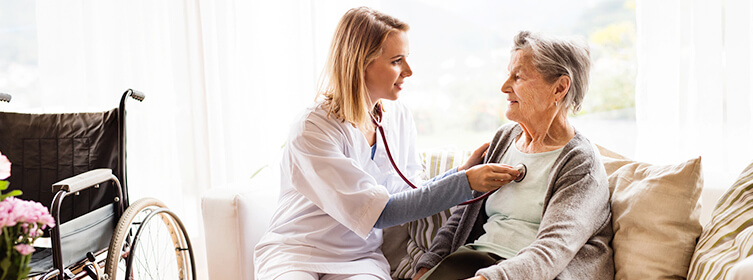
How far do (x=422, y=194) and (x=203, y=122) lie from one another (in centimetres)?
164

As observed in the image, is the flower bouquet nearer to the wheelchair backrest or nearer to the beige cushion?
the wheelchair backrest

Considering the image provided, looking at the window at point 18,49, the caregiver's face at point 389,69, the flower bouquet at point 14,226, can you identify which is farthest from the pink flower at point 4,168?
the window at point 18,49

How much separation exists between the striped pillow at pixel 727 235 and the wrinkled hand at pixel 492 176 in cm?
47

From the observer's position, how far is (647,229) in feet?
5.07

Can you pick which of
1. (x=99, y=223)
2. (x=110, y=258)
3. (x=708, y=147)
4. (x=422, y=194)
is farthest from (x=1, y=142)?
(x=708, y=147)

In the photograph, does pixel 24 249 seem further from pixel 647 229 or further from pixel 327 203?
pixel 647 229

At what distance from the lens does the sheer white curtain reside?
223 centimetres

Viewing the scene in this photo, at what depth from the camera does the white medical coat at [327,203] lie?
1.65m

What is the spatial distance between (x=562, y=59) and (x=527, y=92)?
123mm

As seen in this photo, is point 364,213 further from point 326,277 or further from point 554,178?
point 554,178

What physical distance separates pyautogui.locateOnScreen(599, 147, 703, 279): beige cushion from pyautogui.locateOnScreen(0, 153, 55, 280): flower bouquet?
1.30 meters

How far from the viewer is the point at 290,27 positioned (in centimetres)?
280

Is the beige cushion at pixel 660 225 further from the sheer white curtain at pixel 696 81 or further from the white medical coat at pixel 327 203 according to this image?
the sheer white curtain at pixel 696 81

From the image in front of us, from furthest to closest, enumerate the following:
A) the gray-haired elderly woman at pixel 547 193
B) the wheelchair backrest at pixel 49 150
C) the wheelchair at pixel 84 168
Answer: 1. the wheelchair backrest at pixel 49 150
2. the wheelchair at pixel 84 168
3. the gray-haired elderly woman at pixel 547 193
